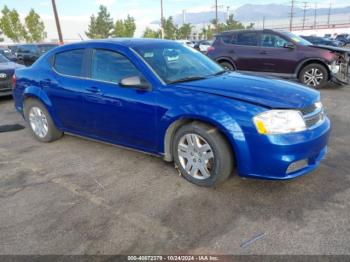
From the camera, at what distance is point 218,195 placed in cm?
334

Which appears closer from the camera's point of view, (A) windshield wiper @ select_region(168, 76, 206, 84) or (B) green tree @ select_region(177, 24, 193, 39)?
(A) windshield wiper @ select_region(168, 76, 206, 84)

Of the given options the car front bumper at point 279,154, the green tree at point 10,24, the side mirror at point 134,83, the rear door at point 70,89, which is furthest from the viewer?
the green tree at point 10,24

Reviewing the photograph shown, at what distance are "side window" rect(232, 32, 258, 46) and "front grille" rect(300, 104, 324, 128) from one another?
6.74 m

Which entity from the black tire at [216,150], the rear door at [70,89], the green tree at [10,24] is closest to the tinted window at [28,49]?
the rear door at [70,89]

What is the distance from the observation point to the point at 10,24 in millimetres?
46750

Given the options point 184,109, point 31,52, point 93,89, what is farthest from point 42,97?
point 31,52

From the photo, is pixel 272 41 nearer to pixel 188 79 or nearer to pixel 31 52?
pixel 188 79

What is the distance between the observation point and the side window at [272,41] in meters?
9.27

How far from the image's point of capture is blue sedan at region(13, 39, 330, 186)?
3.07 metres

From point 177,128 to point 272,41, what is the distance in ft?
23.0

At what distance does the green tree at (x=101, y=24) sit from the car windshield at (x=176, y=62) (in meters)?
57.2

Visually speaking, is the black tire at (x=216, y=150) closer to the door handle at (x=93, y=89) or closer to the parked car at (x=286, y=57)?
the door handle at (x=93, y=89)

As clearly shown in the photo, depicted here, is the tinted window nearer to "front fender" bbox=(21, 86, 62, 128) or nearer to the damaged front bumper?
"front fender" bbox=(21, 86, 62, 128)

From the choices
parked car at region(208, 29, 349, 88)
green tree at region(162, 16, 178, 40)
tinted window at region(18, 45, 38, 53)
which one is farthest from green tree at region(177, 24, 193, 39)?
parked car at region(208, 29, 349, 88)
